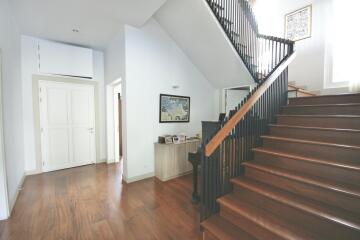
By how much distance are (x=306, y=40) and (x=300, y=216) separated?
179 inches

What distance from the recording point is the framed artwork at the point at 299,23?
4141 millimetres

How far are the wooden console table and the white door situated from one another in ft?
6.91

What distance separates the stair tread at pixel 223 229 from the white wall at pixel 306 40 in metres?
4.12

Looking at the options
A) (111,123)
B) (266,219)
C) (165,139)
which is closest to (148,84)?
(165,139)

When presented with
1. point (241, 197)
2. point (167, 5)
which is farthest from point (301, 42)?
point (241, 197)

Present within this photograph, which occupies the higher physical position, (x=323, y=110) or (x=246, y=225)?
(x=323, y=110)

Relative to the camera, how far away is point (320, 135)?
2.13 m

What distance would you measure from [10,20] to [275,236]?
4703 mm

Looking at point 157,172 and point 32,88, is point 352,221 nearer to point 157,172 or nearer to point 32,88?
point 157,172

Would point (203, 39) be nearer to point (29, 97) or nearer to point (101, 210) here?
point (101, 210)

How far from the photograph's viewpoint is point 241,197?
6.45 ft

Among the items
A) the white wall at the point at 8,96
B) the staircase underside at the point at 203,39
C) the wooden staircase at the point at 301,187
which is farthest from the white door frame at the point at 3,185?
the staircase underside at the point at 203,39

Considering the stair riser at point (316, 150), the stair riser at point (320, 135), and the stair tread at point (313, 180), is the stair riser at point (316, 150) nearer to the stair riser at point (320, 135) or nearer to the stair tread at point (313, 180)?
the stair riser at point (320, 135)

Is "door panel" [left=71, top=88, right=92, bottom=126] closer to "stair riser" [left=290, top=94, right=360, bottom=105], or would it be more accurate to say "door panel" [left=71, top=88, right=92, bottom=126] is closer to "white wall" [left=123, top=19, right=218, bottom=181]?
"white wall" [left=123, top=19, right=218, bottom=181]
